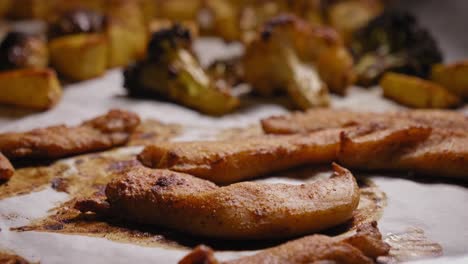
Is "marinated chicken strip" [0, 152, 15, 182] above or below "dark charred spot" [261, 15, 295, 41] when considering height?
below

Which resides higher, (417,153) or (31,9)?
(31,9)

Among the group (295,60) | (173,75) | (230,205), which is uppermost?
(295,60)

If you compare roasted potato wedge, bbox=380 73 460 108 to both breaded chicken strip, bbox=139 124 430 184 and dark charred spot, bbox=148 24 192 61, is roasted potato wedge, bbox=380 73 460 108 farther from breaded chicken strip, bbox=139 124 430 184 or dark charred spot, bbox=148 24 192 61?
dark charred spot, bbox=148 24 192 61

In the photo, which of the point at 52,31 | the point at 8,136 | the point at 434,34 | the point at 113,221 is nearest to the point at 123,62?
the point at 52,31

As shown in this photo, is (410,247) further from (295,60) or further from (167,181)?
(295,60)

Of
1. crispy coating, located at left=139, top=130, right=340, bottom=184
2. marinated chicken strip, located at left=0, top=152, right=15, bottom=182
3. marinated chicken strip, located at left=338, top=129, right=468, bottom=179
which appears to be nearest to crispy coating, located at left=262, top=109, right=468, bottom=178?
marinated chicken strip, located at left=338, top=129, right=468, bottom=179

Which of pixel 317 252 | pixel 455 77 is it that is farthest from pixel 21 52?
pixel 455 77
